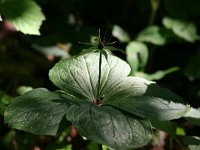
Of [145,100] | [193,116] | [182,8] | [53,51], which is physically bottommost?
A: [53,51]

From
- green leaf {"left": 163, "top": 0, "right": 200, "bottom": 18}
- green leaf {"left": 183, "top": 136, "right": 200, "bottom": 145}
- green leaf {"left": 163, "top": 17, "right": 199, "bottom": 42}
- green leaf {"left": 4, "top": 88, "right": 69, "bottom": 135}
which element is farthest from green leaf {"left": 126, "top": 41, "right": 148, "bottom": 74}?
green leaf {"left": 4, "top": 88, "right": 69, "bottom": 135}

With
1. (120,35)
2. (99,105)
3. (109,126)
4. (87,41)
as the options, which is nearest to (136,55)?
(120,35)

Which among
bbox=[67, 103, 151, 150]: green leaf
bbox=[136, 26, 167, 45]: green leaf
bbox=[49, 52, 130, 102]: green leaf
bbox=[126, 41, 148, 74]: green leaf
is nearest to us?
bbox=[67, 103, 151, 150]: green leaf

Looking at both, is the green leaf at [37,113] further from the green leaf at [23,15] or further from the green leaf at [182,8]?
the green leaf at [182,8]

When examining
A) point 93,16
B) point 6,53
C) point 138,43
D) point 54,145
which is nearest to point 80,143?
point 54,145

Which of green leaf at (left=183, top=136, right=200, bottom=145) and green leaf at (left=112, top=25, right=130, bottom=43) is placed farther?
green leaf at (left=112, top=25, right=130, bottom=43)

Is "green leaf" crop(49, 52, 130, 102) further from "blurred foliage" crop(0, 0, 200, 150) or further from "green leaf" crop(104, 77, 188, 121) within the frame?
"blurred foliage" crop(0, 0, 200, 150)

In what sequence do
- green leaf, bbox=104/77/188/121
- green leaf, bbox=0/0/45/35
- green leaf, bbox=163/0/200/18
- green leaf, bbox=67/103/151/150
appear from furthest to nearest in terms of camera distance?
green leaf, bbox=163/0/200/18
green leaf, bbox=0/0/45/35
green leaf, bbox=104/77/188/121
green leaf, bbox=67/103/151/150

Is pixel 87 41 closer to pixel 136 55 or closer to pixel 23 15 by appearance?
pixel 136 55
